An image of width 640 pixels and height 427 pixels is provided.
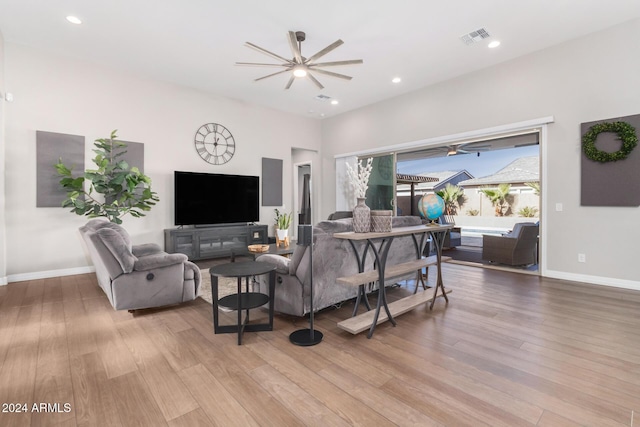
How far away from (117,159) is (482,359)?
5881mm

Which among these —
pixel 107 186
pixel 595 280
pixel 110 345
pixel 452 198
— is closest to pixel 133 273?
pixel 110 345

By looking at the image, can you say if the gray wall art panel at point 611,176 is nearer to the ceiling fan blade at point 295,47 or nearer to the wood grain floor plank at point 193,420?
the ceiling fan blade at point 295,47

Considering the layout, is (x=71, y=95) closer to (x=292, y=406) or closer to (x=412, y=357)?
(x=292, y=406)

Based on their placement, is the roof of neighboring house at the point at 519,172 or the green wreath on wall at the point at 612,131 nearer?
the green wreath on wall at the point at 612,131

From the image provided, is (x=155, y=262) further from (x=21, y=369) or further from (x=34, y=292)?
(x=34, y=292)

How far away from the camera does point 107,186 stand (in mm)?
4699

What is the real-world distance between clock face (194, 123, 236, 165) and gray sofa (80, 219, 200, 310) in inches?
128

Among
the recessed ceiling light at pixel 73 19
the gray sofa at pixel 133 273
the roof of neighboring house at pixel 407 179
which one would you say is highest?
the recessed ceiling light at pixel 73 19

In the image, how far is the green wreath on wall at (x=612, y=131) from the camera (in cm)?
382

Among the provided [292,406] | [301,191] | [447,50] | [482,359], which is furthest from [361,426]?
[301,191]

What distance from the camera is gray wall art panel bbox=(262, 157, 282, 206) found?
7121mm

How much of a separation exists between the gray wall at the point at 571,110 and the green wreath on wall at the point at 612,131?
0.53ft

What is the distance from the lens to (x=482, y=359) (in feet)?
7.05

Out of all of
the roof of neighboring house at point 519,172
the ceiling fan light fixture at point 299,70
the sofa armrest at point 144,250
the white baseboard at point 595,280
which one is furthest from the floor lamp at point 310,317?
the roof of neighboring house at point 519,172
